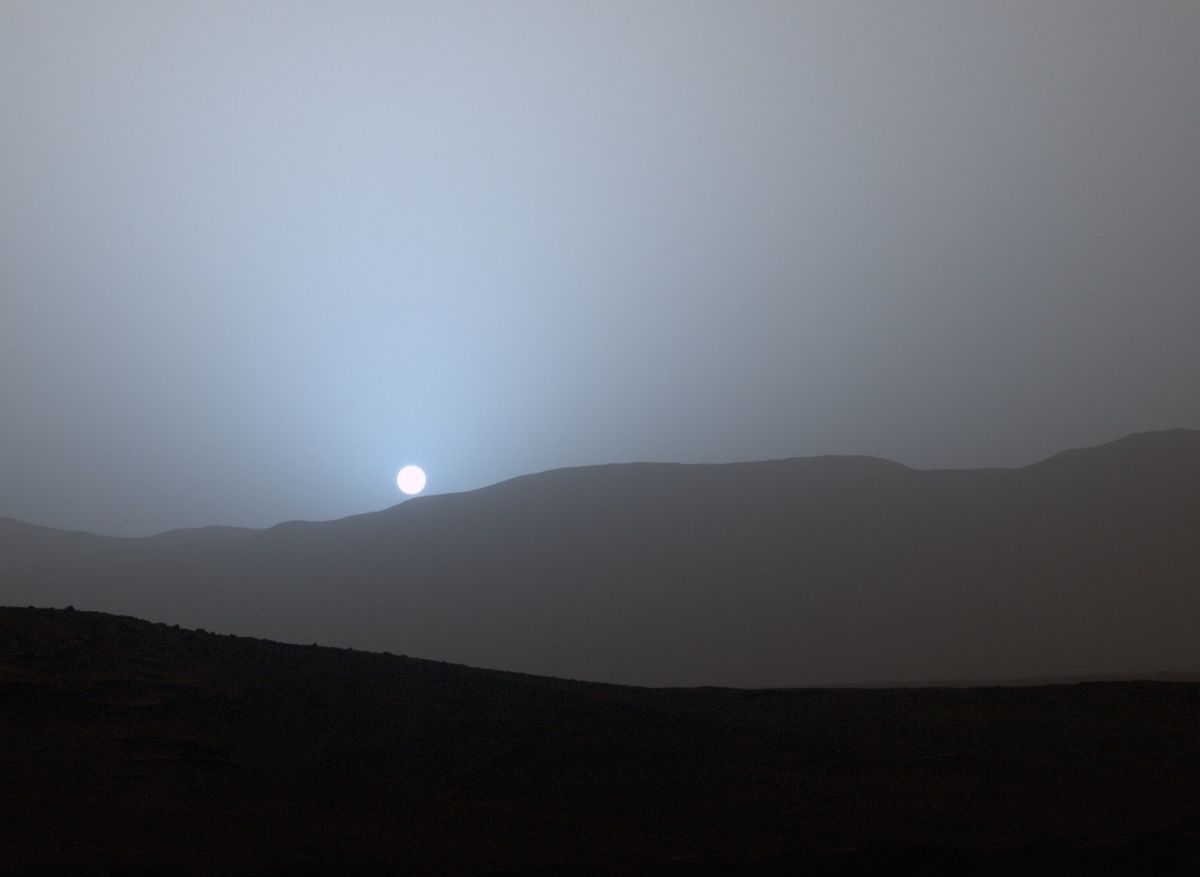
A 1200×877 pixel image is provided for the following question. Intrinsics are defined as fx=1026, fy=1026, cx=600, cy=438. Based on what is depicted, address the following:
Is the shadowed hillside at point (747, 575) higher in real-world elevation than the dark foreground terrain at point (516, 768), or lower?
higher

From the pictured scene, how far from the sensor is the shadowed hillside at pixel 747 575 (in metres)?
54.6

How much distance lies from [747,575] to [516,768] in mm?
57489

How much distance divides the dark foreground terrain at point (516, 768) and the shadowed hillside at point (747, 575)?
39.4 meters

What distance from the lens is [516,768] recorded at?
10.2 metres

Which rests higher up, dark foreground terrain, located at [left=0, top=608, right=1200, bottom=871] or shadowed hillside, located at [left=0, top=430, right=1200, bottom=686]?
shadowed hillside, located at [left=0, top=430, right=1200, bottom=686]

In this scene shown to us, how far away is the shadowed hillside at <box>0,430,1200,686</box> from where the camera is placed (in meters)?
54.6

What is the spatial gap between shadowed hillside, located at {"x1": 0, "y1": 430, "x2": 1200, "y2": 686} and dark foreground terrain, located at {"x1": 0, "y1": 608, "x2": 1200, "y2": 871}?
129 ft

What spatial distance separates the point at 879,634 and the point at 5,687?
51.5 m

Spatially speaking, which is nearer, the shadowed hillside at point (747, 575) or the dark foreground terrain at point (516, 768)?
the dark foreground terrain at point (516, 768)

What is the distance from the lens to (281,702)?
11758 millimetres

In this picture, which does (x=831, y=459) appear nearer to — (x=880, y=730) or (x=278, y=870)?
(x=880, y=730)

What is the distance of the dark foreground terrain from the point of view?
7449mm

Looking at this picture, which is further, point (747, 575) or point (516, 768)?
point (747, 575)

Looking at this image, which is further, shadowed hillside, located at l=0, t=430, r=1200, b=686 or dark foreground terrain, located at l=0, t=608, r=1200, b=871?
shadowed hillside, located at l=0, t=430, r=1200, b=686
